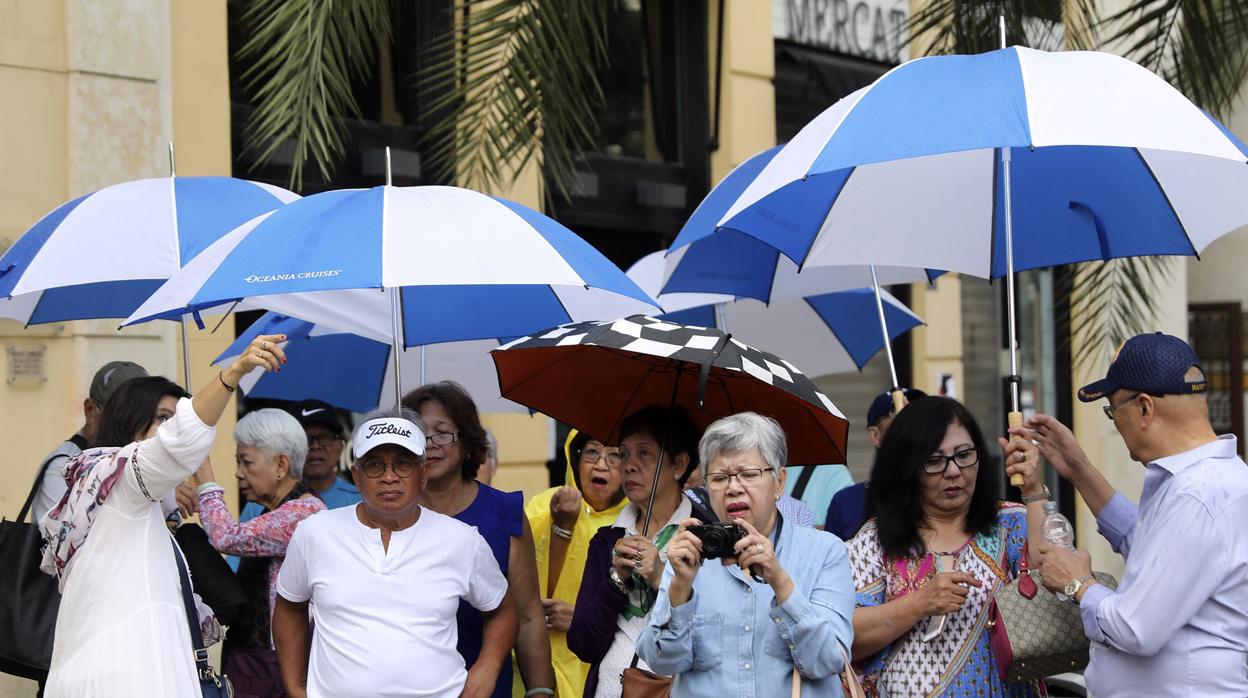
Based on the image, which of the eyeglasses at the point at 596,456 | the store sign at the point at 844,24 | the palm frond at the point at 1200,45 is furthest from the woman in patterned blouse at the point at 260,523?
the store sign at the point at 844,24

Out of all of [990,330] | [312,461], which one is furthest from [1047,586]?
[990,330]

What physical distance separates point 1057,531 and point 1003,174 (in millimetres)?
1414

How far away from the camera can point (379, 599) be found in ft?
14.4

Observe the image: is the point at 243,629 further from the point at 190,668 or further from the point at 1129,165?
the point at 1129,165

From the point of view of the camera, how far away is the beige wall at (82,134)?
24.3ft

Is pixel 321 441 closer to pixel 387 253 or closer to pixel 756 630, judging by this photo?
pixel 387 253

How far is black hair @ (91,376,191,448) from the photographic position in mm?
4469

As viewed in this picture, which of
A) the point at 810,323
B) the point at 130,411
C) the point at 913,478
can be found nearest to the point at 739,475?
the point at 913,478

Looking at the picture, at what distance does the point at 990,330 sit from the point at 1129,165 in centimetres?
941

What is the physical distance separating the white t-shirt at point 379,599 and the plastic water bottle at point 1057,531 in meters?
1.69

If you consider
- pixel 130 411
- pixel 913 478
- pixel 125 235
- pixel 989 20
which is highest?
pixel 989 20

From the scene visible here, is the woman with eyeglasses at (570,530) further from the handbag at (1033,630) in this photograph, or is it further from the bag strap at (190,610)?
the handbag at (1033,630)

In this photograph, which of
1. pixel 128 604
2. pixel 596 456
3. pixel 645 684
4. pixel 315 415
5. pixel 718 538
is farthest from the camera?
pixel 315 415

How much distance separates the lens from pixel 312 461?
6.46 metres
